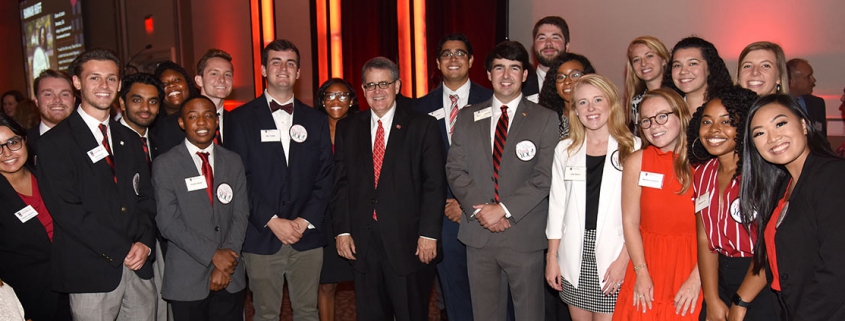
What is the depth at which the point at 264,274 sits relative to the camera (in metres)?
3.31

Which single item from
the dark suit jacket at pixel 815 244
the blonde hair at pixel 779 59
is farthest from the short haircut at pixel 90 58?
the blonde hair at pixel 779 59

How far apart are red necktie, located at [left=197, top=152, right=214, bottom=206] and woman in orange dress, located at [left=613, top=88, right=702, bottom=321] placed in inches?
81.9

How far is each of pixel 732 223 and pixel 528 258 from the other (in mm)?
1035

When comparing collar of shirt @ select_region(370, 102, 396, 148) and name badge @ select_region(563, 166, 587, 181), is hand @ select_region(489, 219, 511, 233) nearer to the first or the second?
name badge @ select_region(563, 166, 587, 181)

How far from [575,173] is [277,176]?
64.9 inches

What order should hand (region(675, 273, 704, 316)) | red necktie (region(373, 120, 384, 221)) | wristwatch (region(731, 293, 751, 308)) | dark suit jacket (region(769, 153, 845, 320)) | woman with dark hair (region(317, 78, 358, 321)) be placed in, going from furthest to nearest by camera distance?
woman with dark hair (region(317, 78, 358, 321)), red necktie (region(373, 120, 384, 221)), hand (region(675, 273, 704, 316)), wristwatch (region(731, 293, 751, 308)), dark suit jacket (region(769, 153, 845, 320))

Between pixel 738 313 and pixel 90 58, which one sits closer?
pixel 738 313

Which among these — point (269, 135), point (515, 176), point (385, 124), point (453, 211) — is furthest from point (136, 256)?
point (515, 176)

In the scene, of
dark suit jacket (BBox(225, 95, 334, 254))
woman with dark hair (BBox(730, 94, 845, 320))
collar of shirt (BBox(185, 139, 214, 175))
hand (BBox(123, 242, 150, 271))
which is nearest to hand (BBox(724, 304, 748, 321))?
woman with dark hair (BBox(730, 94, 845, 320))

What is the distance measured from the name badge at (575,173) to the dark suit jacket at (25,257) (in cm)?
276

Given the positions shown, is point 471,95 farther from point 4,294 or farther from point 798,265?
point 4,294

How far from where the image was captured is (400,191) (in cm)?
317

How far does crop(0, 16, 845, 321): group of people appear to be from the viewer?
2.44m

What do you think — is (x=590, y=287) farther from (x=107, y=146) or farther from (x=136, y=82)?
(x=136, y=82)
